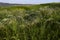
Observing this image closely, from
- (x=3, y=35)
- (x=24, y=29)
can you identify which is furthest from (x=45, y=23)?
(x=3, y=35)

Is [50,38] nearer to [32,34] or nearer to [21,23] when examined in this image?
[32,34]

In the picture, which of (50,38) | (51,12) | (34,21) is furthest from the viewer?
(51,12)

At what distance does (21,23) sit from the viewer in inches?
134

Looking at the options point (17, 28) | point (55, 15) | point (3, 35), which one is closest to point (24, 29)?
point (17, 28)

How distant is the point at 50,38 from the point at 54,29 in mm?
162

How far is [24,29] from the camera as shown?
3.27 meters

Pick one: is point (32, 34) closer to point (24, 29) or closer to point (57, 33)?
point (24, 29)

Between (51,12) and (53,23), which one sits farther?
(51,12)

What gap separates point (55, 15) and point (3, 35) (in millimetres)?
971

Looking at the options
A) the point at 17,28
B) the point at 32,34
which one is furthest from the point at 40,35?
the point at 17,28

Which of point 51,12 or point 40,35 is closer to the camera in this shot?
point 40,35

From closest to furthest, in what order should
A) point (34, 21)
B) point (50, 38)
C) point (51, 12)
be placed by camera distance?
1. point (50, 38)
2. point (34, 21)
3. point (51, 12)

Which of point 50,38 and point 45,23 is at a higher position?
point 45,23

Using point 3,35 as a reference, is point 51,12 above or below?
above
